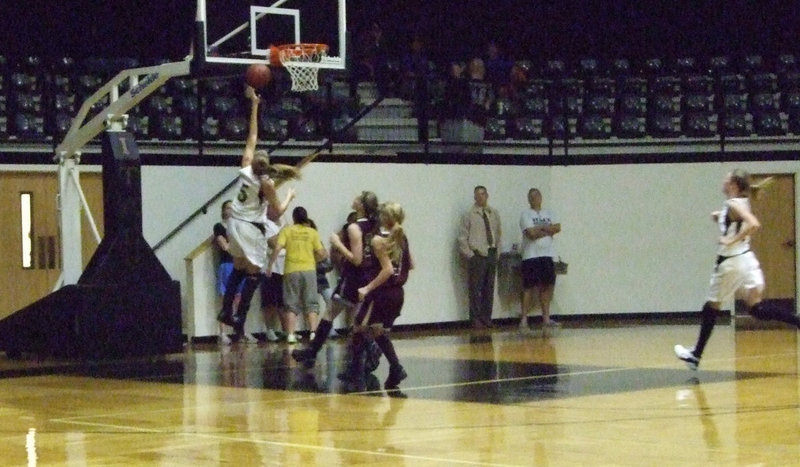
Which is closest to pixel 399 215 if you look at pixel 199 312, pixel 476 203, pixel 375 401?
pixel 375 401

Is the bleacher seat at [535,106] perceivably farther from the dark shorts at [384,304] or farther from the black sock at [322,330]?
the dark shorts at [384,304]

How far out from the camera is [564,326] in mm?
22641

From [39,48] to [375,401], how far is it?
49.6 feet

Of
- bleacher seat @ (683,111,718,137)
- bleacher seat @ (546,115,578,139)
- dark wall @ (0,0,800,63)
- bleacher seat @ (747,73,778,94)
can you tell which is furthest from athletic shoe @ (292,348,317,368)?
dark wall @ (0,0,800,63)

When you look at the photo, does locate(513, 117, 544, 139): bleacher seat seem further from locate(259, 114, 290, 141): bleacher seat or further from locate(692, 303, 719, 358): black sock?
locate(692, 303, 719, 358): black sock

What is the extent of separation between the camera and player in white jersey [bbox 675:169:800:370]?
46.4ft

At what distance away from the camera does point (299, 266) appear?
1911cm

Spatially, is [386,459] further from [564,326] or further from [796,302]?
[796,302]

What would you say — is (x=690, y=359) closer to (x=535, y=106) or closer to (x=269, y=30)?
(x=269, y=30)

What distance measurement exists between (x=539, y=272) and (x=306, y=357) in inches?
299

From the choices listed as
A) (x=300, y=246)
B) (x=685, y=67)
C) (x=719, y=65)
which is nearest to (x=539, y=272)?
(x=300, y=246)

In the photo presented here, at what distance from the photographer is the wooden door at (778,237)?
78.6 feet

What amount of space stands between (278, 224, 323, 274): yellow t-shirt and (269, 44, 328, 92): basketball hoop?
2901 mm

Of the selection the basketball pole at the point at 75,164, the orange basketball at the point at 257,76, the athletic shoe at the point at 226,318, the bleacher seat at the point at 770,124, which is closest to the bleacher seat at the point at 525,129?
the bleacher seat at the point at 770,124
